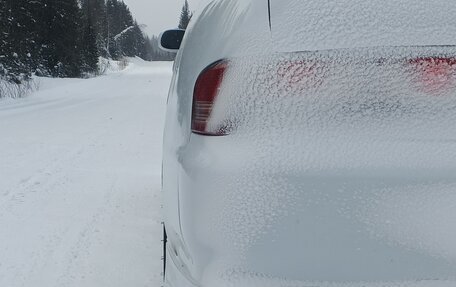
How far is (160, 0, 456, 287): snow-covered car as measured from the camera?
1.36 metres

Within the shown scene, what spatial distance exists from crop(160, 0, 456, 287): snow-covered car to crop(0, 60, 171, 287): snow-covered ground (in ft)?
4.93

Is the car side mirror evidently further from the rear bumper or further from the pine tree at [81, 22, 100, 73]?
the pine tree at [81, 22, 100, 73]

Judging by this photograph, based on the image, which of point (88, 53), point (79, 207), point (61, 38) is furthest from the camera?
point (88, 53)

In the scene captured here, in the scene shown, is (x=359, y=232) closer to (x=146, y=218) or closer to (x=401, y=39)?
(x=401, y=39)

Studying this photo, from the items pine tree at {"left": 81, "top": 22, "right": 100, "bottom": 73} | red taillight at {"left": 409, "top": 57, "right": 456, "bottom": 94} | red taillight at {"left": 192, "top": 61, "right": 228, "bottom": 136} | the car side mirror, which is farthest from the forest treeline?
red taillight at {"left": 409, "top": 57, "right": 456, "bottom": 94}

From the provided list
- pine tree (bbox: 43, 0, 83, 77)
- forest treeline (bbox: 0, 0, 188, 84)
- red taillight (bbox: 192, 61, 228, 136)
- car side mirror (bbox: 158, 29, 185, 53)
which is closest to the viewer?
red taillight (bbox: 192, 61, 228, 136)

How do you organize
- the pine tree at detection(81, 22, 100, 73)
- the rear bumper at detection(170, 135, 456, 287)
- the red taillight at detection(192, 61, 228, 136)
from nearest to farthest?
the rear bumper at detection(170, 135, 456, 287) < the red taillight at detection(192, 61, 228, 136) < the pine tree at detection(81, 22, 100, 73)

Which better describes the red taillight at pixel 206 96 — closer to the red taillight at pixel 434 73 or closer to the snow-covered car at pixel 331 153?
the snow-covered car at pixel 331 153

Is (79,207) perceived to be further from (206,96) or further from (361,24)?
(361,24)

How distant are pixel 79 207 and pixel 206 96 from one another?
109 inches

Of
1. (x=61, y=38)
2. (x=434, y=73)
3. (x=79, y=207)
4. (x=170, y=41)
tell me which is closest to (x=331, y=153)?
(x=434, y=73)

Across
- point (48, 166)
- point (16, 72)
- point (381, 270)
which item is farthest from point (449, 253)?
point (16, 72)

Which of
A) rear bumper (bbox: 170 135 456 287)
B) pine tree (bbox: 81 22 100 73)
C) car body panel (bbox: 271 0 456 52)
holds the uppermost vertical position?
car body panel (bbox: 271 0 456 52)

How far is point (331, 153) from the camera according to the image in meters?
1.38
